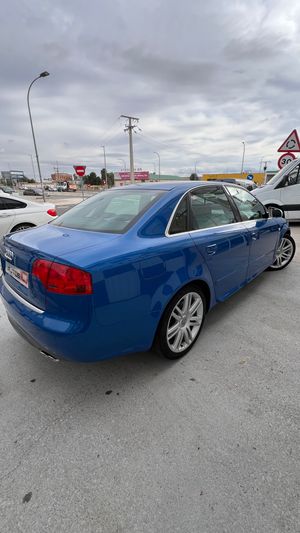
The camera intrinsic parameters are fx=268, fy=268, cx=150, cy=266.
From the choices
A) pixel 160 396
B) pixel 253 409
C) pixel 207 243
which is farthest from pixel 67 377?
pixel 207 243

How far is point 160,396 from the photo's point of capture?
6.81 ft

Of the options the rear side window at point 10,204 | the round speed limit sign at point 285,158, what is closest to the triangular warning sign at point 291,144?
the round speed limit sign at point 285,158

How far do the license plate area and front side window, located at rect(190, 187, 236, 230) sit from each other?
1.45 meters

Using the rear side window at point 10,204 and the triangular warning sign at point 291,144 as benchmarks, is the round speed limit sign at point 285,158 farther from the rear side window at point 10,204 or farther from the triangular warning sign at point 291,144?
the rear side window at point 10,204

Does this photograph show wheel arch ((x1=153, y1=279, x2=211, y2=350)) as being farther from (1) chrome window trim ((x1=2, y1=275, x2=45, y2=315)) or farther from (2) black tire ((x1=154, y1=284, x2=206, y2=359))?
(1) chrome window trim ((x1=2, y1=275, x2=45, y2=315))

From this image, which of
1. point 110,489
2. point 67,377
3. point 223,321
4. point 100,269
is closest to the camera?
point 110,489

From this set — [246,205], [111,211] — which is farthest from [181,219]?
[246,205]

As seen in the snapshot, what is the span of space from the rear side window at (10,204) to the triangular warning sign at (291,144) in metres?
8.19

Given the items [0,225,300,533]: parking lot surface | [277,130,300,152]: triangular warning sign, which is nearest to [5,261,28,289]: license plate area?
[0,225,300,533]: parking lot surface

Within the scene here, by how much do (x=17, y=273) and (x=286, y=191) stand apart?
8.72m

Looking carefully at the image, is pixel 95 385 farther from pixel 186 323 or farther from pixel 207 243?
pixel 207 243

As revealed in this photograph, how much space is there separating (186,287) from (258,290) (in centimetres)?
208

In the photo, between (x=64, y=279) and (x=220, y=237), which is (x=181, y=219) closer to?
(x=220, y=237)

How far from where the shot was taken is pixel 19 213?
6.06m
